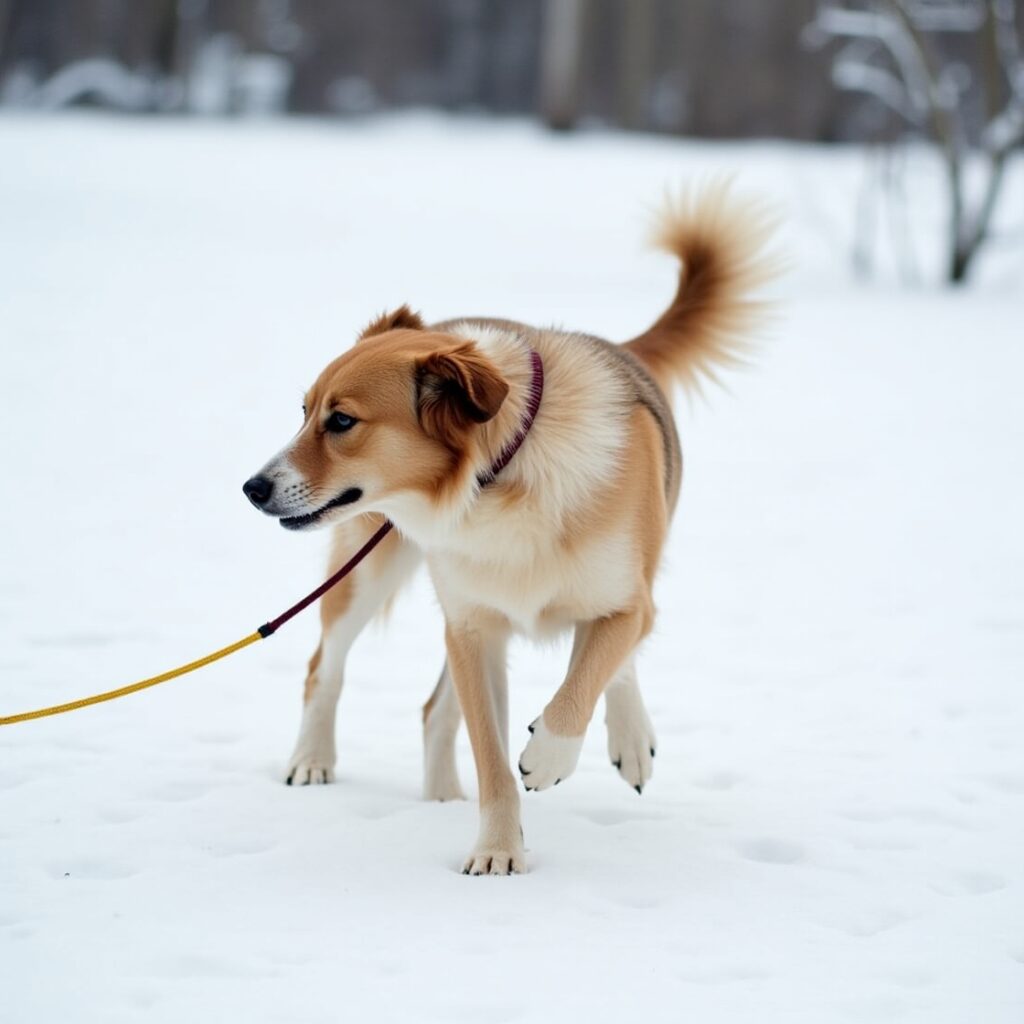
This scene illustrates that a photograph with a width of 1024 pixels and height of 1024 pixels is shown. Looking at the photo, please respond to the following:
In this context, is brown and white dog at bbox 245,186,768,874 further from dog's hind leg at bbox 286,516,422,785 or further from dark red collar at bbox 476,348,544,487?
dog's hind leg at bbox 286,516,422,785

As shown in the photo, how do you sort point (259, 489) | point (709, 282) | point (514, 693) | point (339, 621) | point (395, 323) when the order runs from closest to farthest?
1. point (259, 489)
2. point (395, 323)
3. point (339, 621)
4. point (709, 282)
5. point (514, 693)

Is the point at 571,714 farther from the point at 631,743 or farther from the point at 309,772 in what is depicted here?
the point at 309,772

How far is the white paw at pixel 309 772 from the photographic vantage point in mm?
3955

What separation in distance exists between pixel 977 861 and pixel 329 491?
1.86 meters

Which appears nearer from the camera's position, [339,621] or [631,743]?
[631,743]

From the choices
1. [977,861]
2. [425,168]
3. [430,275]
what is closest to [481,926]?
[977,861]

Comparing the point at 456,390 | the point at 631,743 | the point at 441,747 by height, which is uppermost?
the point at 456,390

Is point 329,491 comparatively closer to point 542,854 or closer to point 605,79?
point 542,854

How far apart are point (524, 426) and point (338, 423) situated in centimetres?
45

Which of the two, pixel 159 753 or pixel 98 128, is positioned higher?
pixel 98 128

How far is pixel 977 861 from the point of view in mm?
3348

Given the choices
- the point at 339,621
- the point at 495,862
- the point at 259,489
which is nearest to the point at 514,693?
the point at 339,621

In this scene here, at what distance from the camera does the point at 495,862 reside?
3.26 m

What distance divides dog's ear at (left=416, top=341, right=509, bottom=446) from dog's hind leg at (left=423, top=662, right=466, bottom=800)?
1020 millimetres
